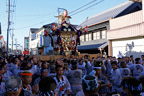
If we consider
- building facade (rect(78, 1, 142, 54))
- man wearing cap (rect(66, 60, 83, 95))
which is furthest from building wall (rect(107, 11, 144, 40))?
man wearing cap (rect(66, 60, 83, 95))

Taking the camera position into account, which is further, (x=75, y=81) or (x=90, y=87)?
(x=75, y=81)

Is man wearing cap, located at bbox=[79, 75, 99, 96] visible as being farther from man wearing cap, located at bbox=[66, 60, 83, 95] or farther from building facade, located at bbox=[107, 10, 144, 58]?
building facade, located at bbox=[107, 10, 144, 58]

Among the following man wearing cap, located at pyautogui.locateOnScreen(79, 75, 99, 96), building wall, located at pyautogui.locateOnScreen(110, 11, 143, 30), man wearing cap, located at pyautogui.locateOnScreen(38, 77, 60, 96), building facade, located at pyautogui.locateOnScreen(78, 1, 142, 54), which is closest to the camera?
man wearing cap, located at pyautogui.locateOnScreen(38, 77, 60, 96)

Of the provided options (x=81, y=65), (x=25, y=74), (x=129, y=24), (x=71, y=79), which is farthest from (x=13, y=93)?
(x=129, y=24)

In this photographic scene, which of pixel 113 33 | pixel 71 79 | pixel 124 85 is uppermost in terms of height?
pixel 113 33

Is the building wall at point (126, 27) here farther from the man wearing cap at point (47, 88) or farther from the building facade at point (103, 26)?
the man wearing cap at point (47, 88)

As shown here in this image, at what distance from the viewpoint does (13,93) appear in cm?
228

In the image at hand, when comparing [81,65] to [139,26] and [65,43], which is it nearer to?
[139,26]

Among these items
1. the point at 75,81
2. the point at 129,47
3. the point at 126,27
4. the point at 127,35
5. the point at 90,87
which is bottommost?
the point at 75,81

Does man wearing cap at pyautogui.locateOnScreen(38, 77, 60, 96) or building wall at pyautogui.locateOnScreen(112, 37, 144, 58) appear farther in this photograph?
building wall at pyautogui.locateOnScreen(112, 37, 144, 58)

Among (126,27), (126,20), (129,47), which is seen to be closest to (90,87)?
(126,27)

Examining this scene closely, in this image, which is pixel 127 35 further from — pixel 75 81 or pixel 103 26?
pixel 75 81

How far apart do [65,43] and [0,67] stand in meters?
15.4

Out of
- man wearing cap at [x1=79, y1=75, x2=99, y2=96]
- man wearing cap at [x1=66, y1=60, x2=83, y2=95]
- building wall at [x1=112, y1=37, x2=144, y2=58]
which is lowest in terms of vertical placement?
man wearing cap at [x1=66, y1=60, x2=83, y2=95]
